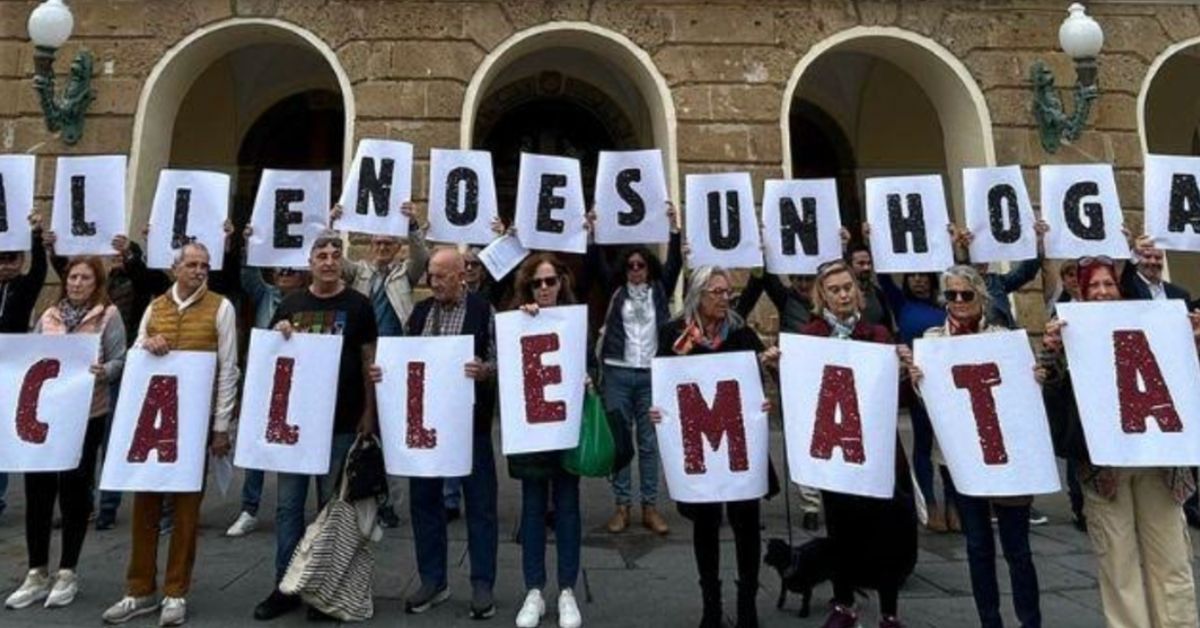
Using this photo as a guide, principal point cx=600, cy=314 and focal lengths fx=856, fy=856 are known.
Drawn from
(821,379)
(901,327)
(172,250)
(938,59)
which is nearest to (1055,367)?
(821,379)

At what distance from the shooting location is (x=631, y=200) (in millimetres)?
6188

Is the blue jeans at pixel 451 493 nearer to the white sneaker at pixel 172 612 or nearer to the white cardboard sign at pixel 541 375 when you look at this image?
the white cardboard sign at pixel 541 375

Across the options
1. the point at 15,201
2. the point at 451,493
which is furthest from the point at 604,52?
the point at 15,201

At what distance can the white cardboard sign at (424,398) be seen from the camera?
4.46 m

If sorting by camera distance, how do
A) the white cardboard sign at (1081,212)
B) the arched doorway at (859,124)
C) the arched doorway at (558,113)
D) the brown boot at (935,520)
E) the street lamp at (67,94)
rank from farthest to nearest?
the arched doorway at (859,124), the arched doorway at (558,113), the street lamp at (67,94), the brown boot at (935,520), the white cardboard sign at (1081,212)

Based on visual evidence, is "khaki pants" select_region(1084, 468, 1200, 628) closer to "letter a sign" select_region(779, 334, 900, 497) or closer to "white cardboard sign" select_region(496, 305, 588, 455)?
"letter a sign" select_region(779, 334, 900, 497)

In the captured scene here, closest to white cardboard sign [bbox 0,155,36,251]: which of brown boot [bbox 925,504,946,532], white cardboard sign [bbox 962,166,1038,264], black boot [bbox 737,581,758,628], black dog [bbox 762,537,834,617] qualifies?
black boot [bbox 737,581,758,628]

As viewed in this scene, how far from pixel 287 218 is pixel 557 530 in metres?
3.10

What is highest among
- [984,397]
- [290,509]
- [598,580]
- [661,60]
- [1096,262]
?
[661,60]

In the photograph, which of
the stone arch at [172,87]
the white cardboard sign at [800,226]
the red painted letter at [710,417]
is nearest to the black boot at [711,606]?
the red painted letter at [710,417]

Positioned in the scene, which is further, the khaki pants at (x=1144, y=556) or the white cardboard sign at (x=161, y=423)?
the white cardboard sign at (x=161, y=423)

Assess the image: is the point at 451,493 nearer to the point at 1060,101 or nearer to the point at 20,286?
the point at 20,286

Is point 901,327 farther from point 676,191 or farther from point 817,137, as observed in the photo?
point 817,137

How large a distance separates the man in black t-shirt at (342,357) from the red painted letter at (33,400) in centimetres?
122
